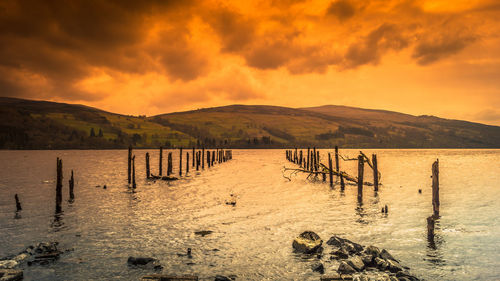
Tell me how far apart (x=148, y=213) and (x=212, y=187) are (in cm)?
1417

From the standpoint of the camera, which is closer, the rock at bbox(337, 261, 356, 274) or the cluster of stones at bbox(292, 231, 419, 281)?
the cluster of stones at bbox(292, 231, 419, 281)

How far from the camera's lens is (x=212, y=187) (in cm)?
3600

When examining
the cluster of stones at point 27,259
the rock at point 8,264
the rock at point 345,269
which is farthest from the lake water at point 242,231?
the rock at point 8,264

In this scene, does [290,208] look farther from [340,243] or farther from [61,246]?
[61,246]

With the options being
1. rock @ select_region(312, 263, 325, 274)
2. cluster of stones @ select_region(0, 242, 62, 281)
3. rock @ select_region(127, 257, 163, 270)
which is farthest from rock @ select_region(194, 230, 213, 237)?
rock @ select_region(312, 263, 325, 274)

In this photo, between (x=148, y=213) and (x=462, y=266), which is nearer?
(x=462, y=266)

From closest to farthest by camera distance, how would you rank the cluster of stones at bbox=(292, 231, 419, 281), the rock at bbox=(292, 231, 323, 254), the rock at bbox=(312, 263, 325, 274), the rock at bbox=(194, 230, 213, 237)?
1. the cluster of stones at bbox=(292, 231, 419, 281)
2. the rock at bbox=(312, 263, 325, 274)
3. the rock at bbox=(292, 231, 323, 254)
4. the rock at bbox=(194, 230, 213, 237)

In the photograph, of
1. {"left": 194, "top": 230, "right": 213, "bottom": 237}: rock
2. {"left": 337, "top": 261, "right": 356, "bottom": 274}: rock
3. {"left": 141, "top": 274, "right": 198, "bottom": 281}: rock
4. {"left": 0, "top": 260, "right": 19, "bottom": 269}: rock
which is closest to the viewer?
{"left": 141, "top": 274, "right": 198, "bottom": 281}: rock

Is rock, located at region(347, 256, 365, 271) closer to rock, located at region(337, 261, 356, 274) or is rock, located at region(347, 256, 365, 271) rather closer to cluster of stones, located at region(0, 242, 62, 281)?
rock, located at region(337, 261, 356, 274)

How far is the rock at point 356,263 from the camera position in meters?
11.3

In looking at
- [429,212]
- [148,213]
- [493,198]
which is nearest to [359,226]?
[429,212]

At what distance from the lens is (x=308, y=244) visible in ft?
44.8

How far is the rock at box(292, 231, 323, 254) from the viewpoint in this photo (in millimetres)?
13469

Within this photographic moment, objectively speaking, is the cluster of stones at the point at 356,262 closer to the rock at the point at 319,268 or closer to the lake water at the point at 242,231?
the rock at the point at 319,268
